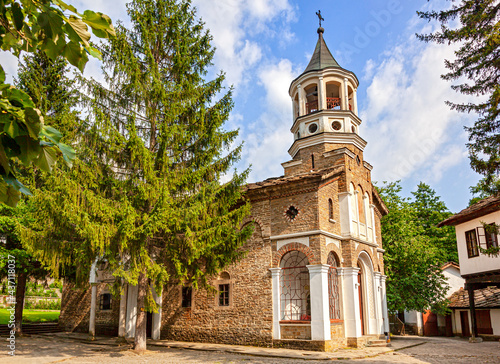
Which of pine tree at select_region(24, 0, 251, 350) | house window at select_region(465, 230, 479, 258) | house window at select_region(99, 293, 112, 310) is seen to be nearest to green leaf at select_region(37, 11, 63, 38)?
pine tree at select_region(24, 0, 251, 350)

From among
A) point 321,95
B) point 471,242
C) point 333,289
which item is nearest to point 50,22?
point 333,289

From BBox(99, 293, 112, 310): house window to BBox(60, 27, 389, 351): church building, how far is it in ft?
0.18

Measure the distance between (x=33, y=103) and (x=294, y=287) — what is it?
16392mm

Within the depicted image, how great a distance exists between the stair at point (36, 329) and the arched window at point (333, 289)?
1575 cm

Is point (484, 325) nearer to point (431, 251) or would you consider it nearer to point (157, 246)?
point (431, 251)

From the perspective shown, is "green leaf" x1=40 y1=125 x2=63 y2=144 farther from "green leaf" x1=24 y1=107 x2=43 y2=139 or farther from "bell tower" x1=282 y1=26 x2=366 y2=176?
"bell tower" x1=282 y1=26 x2=366 y2=176

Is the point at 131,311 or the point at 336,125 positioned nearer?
the point at 131,311

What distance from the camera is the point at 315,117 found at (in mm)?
19219

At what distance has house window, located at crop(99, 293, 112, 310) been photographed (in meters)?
20.3

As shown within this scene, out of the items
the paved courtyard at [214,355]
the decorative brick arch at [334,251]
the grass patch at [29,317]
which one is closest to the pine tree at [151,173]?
the paved courtyard at [214,355]

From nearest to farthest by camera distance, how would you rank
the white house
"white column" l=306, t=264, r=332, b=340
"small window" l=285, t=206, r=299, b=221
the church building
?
"white column" l=306, t=264, r=332, b=340 → the church building → "small window" l=285, t=206, r=299, b=221 → the white house

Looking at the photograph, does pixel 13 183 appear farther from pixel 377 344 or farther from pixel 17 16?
pixel 377 344

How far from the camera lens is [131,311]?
1805cm

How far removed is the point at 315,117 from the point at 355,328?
983cm
